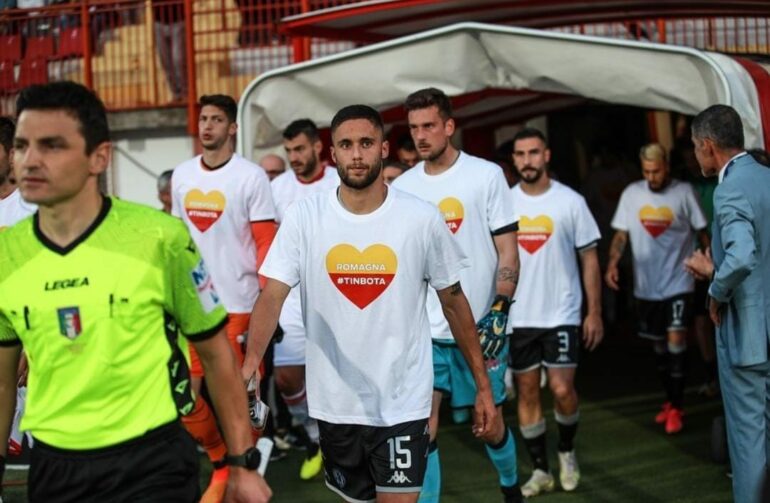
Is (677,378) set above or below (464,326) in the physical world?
below

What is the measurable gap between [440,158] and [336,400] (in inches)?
77.5

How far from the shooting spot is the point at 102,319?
410 cm

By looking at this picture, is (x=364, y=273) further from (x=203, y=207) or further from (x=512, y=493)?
(x=203, y=207)

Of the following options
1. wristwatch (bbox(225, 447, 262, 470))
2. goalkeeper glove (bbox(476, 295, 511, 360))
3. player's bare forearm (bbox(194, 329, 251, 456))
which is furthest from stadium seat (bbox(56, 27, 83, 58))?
wristwatch (bbox(225, 447, 262, 470))

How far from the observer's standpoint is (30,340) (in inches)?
165

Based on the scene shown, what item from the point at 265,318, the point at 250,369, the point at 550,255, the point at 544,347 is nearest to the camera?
the point at 250,369

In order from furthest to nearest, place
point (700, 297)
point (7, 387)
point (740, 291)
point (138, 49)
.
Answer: point (138, 49), point (700, 297), point (740, 291), point (7, 387)

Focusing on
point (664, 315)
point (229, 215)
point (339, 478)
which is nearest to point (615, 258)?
point (664, 315)

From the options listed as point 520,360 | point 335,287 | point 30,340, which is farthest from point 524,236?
point 30,340

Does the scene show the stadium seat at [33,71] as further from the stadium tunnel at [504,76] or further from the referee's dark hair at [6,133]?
the referee's dark hair at [6,133]

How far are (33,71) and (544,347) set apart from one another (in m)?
7.79

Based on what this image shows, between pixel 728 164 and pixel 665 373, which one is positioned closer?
pixel 728 164

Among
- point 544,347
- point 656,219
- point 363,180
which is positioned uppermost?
point 363,180

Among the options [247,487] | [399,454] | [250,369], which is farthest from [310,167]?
[247,487]
